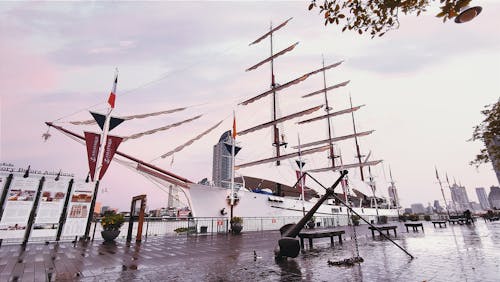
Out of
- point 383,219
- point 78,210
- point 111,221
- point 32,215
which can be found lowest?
point 383,219

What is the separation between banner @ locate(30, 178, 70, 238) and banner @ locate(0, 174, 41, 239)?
0.39 metres

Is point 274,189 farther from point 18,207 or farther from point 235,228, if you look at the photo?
point 18,207

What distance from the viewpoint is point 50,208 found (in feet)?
38.2

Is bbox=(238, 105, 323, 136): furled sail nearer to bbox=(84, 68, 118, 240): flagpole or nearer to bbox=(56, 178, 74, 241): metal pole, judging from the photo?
bbox=(84, 68, 118, 240): flagpole

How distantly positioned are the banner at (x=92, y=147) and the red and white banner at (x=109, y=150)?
1.37ft

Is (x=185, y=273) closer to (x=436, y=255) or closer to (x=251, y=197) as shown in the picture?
(x=436, y=255)

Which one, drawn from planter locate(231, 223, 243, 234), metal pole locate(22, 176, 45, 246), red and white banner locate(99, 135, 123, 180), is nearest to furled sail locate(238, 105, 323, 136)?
planter locate(231, 223, 243, 234)

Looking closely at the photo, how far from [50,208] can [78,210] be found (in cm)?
121

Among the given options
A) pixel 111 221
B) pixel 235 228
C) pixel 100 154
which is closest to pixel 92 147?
pixel 100 154

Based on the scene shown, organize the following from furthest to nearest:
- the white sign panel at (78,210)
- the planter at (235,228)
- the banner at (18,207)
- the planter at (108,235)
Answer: the planter at (235,228) < the planter at (108,235) < the white sign panel at (78,210) < the banner at (18,207)

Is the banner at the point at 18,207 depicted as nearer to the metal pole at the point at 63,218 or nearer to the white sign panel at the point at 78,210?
the metal pole at the point at 63,218

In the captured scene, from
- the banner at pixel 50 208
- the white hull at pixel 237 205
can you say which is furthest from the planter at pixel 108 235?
the white hull at pixel 237 205

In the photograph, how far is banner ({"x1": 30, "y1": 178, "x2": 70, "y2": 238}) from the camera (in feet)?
37.6

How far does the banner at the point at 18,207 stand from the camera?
1066 cm
